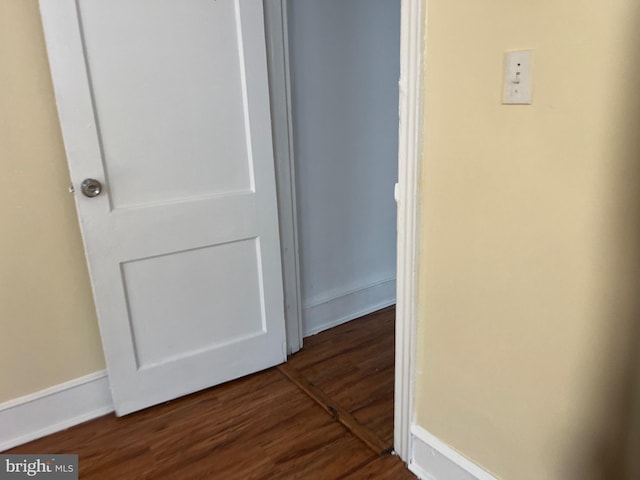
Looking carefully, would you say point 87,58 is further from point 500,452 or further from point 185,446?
point 500,452

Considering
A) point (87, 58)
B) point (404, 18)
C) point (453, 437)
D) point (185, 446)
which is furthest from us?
point (185, 446)

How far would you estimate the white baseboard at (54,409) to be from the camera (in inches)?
68.6

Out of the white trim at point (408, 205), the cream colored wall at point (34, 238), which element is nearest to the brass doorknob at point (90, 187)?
the cream colored wall at point (34, 238)

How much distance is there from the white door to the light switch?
3.50 feet

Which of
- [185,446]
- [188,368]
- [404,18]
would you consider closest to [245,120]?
[404,18]

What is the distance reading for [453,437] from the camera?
1435mm

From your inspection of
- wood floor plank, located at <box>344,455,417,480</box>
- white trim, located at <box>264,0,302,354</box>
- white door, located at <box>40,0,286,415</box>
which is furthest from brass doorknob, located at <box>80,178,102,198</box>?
wood floor plank, located at <box>344,455,417,480</box>

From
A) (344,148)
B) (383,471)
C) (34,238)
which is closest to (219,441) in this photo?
(383,471)

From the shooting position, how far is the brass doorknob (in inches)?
64.5

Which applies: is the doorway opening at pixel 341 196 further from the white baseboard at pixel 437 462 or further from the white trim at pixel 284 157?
the white baseboard at pixel 437 462

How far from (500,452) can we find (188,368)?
4.06 feet

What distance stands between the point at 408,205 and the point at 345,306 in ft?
4.45

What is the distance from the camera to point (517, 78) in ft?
3.50

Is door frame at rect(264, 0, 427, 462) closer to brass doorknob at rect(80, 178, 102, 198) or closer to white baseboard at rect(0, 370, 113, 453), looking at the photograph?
brass doorknob at rect(80, 178, 102, 198)
